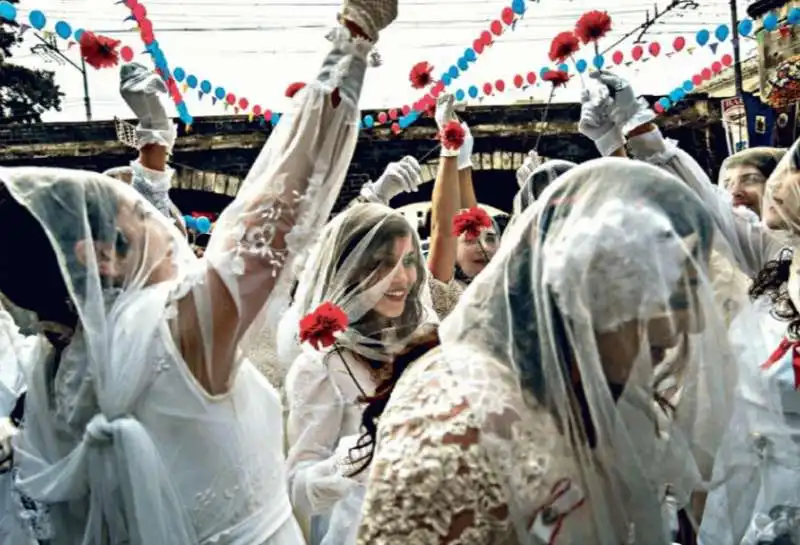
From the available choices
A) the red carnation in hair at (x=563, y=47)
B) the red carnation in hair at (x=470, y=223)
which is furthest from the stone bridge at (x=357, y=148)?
the red carnation in hair at (x=470, y=223)

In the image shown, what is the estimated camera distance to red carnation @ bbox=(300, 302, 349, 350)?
104 inches

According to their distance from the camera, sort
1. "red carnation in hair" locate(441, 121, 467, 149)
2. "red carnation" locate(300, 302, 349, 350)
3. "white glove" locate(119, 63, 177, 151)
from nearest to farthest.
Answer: "red carnation" locate(300, 302, 349, 350), "white glove" locate(119, 63, 177, 151), "red carnation in hair" locate(441, 121, 467, 149)

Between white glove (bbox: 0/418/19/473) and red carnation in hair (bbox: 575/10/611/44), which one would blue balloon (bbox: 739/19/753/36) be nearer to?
red carnation in hair (bbox: 575/10/611/44)

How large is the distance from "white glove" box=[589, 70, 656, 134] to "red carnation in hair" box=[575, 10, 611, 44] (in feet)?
1.94

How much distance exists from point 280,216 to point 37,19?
3.79 m

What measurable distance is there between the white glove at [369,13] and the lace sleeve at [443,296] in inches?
76.5

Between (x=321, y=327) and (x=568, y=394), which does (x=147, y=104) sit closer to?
(x=321, y=327)

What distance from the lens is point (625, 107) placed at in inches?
142

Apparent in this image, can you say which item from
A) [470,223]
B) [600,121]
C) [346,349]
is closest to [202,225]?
[470,223]

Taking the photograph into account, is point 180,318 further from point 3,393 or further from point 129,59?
point 129,59

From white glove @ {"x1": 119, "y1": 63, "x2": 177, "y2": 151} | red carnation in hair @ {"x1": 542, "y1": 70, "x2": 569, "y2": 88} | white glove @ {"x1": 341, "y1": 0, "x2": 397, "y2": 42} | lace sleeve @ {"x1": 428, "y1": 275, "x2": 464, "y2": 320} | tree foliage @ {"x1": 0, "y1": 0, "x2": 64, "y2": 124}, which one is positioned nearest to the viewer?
white glove @ {"x1": 341, "y1": 0, "x2": 397, "y2": 42}

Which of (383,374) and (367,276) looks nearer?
(383,374)

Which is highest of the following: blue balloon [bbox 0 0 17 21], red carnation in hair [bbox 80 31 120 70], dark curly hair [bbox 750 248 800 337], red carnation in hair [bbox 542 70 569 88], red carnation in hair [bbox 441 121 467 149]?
blue balloon [bbox 0 0 17 21]

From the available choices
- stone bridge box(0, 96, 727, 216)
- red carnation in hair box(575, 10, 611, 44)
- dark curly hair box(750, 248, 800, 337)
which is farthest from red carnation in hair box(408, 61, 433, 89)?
stone bridge box(0, 96, 727, 216)
